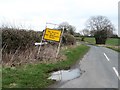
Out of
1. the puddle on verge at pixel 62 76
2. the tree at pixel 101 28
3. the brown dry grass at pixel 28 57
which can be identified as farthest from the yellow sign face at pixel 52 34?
the tree at pixel 101 28

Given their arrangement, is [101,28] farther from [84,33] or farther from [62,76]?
[62,76]

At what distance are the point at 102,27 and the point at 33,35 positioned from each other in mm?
73263

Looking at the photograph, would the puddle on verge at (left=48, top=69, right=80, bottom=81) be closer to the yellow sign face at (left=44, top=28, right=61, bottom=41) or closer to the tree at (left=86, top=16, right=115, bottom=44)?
the yellow sign face at (left=44, top=28, right=61, bottom=41)

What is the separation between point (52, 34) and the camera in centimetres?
2123

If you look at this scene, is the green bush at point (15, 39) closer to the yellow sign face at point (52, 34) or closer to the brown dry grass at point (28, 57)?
the brown dry grass at point (28, 57)

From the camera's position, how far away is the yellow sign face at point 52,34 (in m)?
21.1

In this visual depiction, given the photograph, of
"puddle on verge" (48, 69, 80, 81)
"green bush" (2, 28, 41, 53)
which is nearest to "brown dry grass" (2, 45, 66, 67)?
"green bush" (2, 28, 41, 53)

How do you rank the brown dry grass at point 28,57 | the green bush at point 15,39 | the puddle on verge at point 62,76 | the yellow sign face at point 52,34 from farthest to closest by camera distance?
the yellow sign face at point 52,34 < the green bush at point 15,39 < the brown dry grass at point 28,57 < the puddle on verge at point 62,76

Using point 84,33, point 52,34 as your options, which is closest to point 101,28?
point 84,33

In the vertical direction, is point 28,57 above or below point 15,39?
below

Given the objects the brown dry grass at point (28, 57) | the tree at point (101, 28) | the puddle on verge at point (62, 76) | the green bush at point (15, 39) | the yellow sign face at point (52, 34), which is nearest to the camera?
the puddle on verge at point (62, 76)

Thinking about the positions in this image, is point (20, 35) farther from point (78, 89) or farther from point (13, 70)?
point (78, 89)

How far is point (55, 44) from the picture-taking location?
84.4 feet

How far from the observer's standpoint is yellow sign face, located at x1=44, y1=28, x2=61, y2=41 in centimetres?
2109
